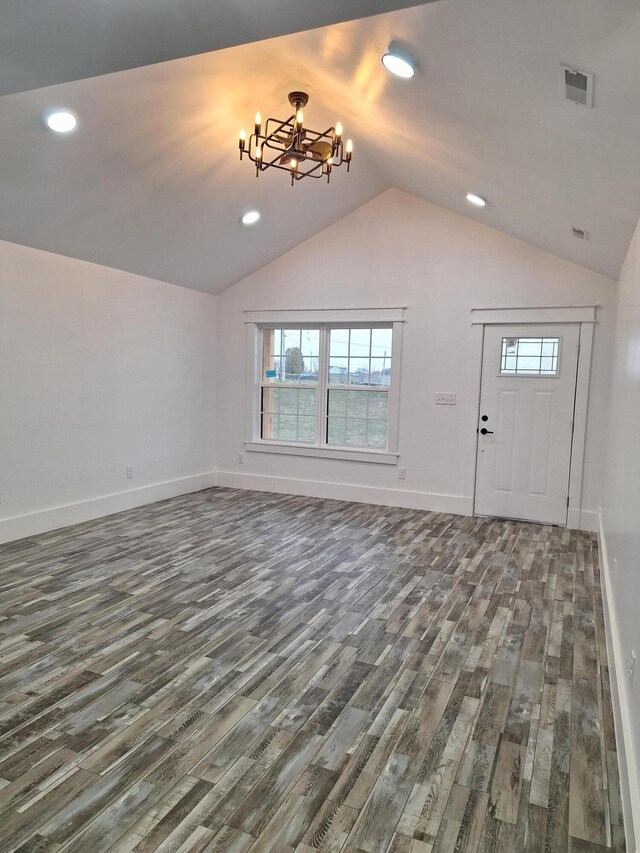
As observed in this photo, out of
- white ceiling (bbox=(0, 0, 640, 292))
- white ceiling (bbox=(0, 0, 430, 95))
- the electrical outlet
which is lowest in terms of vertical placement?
the electrical outlet

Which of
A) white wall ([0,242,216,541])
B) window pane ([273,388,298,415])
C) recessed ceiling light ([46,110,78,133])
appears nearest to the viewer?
recessed ceiling light ([46,110,78,133])

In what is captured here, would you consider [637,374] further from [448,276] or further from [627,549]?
[448,276]

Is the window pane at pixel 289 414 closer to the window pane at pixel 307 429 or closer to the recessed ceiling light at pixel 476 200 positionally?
the window pane at pixel 307 429

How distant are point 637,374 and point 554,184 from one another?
52.5 inches

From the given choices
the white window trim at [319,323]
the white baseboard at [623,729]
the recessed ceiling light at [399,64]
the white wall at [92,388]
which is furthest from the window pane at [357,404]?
the recessed ceiling light at [399,64]

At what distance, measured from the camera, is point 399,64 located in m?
2.68

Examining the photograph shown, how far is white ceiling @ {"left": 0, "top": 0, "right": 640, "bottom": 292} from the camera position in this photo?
202cm

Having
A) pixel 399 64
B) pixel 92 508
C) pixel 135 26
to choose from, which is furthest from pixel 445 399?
pixel 135 26

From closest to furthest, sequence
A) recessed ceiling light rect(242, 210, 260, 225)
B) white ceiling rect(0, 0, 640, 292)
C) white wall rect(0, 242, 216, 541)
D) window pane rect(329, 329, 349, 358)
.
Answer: white ceiling rect(0, 0, 640, 292), white wall rect(0, 242, 216, 541), recessed ceiling light rect(242, 210, 260, 225), window pane rect(329, 329, 349, 358)

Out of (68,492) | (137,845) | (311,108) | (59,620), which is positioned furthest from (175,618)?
(311,108)

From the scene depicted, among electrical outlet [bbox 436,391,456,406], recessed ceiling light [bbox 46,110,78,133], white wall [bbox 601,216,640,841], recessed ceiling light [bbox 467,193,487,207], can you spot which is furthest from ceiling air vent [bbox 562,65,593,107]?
electrical outlet [bbox 436,391,456,406]

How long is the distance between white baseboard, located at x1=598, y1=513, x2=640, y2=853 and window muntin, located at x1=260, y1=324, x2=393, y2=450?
345cm

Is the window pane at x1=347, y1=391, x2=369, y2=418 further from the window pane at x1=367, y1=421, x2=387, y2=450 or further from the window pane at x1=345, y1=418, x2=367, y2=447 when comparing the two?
the window pane at x1=367, y1=421, x2=387, y2=450

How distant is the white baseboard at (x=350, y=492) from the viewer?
576 centimetres
